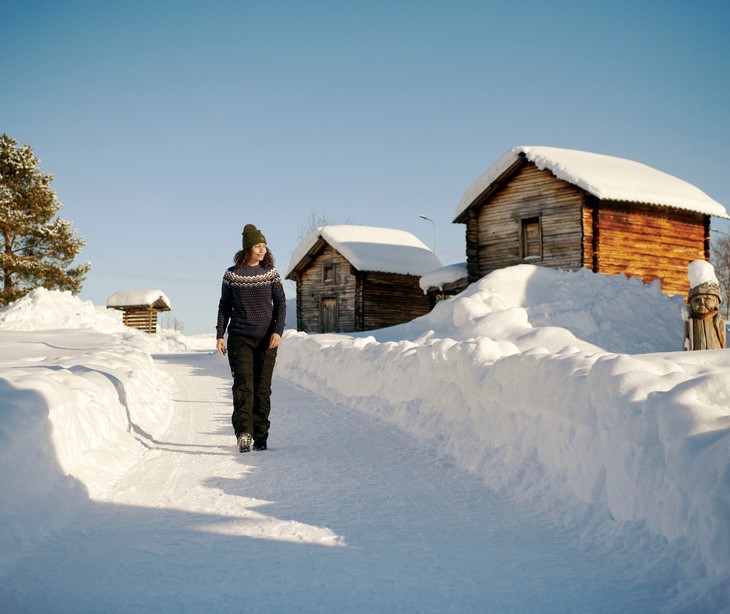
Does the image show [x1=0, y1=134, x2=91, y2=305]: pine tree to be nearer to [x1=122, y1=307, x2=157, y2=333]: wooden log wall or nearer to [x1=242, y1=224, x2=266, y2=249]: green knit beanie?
[x1=122, y1=307, x2=157, y2=333]: wooden log wall

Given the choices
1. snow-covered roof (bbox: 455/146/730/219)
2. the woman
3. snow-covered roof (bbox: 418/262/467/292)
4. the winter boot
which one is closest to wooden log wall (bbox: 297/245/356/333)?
snow-covered roof (bbox: 418/262/467/292)

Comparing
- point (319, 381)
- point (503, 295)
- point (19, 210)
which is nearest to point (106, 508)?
point (319, 381)

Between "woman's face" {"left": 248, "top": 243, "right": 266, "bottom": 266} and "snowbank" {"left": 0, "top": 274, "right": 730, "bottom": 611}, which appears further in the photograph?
"woman's face" {"left": 248, "top": 243, "right": 266, "bottom": 266}

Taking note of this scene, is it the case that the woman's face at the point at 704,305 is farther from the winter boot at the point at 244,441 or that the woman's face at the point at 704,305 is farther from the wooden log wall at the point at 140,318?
the wooden log wall at the point at 140,318

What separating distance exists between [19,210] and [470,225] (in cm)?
2404

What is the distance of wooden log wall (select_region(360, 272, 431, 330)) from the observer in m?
27.5

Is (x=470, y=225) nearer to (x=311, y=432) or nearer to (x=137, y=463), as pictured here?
(x=311, y=432)

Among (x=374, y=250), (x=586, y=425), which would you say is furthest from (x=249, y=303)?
(x=374, y=250)

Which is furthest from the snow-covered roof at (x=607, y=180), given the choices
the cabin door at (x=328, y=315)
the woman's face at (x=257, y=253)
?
the woman's face at (x=257, y=253)

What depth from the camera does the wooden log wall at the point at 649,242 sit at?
18500 mm

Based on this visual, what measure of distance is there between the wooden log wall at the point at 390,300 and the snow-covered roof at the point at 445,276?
4.05 meters

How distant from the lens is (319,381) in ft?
35.3

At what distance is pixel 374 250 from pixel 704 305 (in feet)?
68.4

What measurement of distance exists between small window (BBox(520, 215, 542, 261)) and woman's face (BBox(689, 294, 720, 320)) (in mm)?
11833
